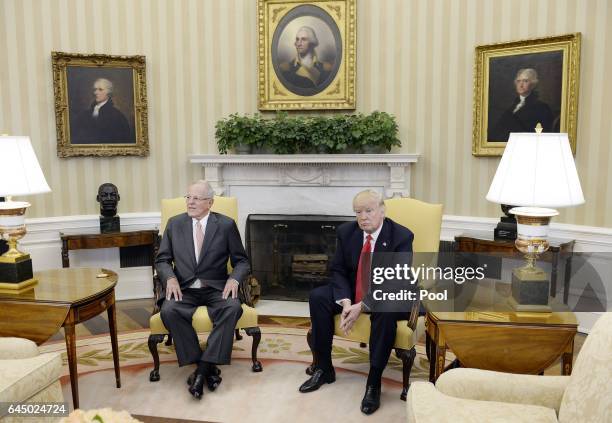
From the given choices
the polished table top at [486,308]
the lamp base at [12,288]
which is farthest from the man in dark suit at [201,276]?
the polished table top at [486,308]

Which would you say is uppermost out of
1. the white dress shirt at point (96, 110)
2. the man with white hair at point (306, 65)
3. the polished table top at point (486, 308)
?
the man with white hair at point (306, 65)

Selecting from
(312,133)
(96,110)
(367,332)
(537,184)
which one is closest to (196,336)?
(367,332)

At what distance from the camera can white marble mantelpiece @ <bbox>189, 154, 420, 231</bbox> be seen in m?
5.48

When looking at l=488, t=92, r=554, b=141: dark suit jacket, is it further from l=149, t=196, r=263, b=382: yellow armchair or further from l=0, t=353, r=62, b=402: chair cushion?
l=0, t=353, r=62, b=402: chair cushion

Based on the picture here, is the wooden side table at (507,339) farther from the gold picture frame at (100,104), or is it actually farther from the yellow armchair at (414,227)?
the gold picture frame at (100,104)

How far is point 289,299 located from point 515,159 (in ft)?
11.6

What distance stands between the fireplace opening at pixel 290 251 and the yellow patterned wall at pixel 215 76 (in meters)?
1.00

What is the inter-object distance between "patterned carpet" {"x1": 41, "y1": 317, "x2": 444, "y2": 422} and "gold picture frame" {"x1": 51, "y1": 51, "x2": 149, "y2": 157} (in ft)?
6.96

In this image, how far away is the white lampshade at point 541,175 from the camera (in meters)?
2.64

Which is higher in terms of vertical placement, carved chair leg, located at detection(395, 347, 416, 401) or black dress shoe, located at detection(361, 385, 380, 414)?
carved chair leg, located at detection(395, 347, 416, 401)

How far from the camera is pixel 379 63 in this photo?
5625 mm

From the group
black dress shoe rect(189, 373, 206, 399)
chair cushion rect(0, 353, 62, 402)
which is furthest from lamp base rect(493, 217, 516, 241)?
chair cushion rect(0, 353, 62, 402)

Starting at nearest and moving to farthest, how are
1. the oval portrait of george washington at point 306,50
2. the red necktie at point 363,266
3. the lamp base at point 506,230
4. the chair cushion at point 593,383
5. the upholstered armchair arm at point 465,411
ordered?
the chair cushion at point 593,383 < the upholstered armchair arm at point 465,411 < the red necktie at point 363,266 < the lamp base at point 506,230 < the oval portrait of george washington at point 306,50

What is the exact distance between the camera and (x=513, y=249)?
15.1 feet
